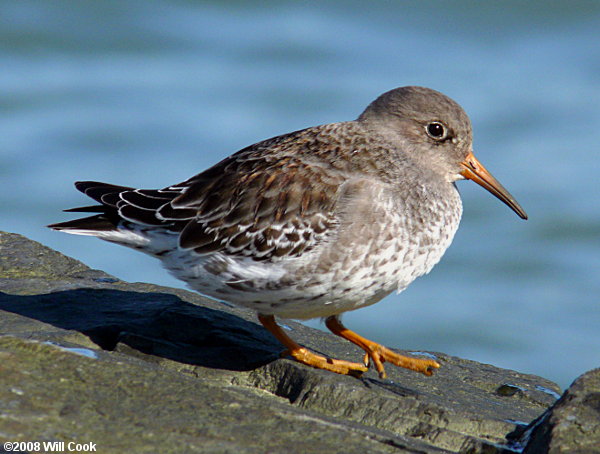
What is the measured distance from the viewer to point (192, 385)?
4.64 metres

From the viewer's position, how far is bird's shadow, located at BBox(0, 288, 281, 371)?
6.24 m

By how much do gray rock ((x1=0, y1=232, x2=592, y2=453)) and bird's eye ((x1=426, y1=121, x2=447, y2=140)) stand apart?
201 centimetres

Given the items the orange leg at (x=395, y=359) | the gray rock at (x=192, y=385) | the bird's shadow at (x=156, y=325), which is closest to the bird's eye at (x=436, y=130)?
the orange leg at (x=395, y=359)

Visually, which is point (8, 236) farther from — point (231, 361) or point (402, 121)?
point (402, 121)

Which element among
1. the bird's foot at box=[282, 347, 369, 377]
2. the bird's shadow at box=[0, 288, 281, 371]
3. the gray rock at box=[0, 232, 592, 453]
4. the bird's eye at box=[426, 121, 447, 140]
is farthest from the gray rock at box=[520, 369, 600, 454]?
the bird's eye at box=[426, 121, 447, 140]

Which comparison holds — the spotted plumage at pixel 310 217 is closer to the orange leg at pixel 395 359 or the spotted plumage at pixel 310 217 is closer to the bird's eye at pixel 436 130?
the bird's eye at pixel 436 130

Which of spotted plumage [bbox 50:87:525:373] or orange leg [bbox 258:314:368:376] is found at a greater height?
spotted plumage [bbox 50:87:525:373]

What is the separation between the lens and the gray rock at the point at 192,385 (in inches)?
159

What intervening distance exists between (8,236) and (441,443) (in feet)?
16.4

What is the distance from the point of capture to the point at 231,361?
6250mm

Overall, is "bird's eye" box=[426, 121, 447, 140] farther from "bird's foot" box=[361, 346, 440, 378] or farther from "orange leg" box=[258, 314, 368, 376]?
"orange leg" box=[258, 314, 368, 376]

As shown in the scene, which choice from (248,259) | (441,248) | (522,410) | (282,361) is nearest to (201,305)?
(248,259)

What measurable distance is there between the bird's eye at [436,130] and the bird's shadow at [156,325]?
227cm

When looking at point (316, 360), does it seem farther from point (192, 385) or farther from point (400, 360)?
point (192, 385)
